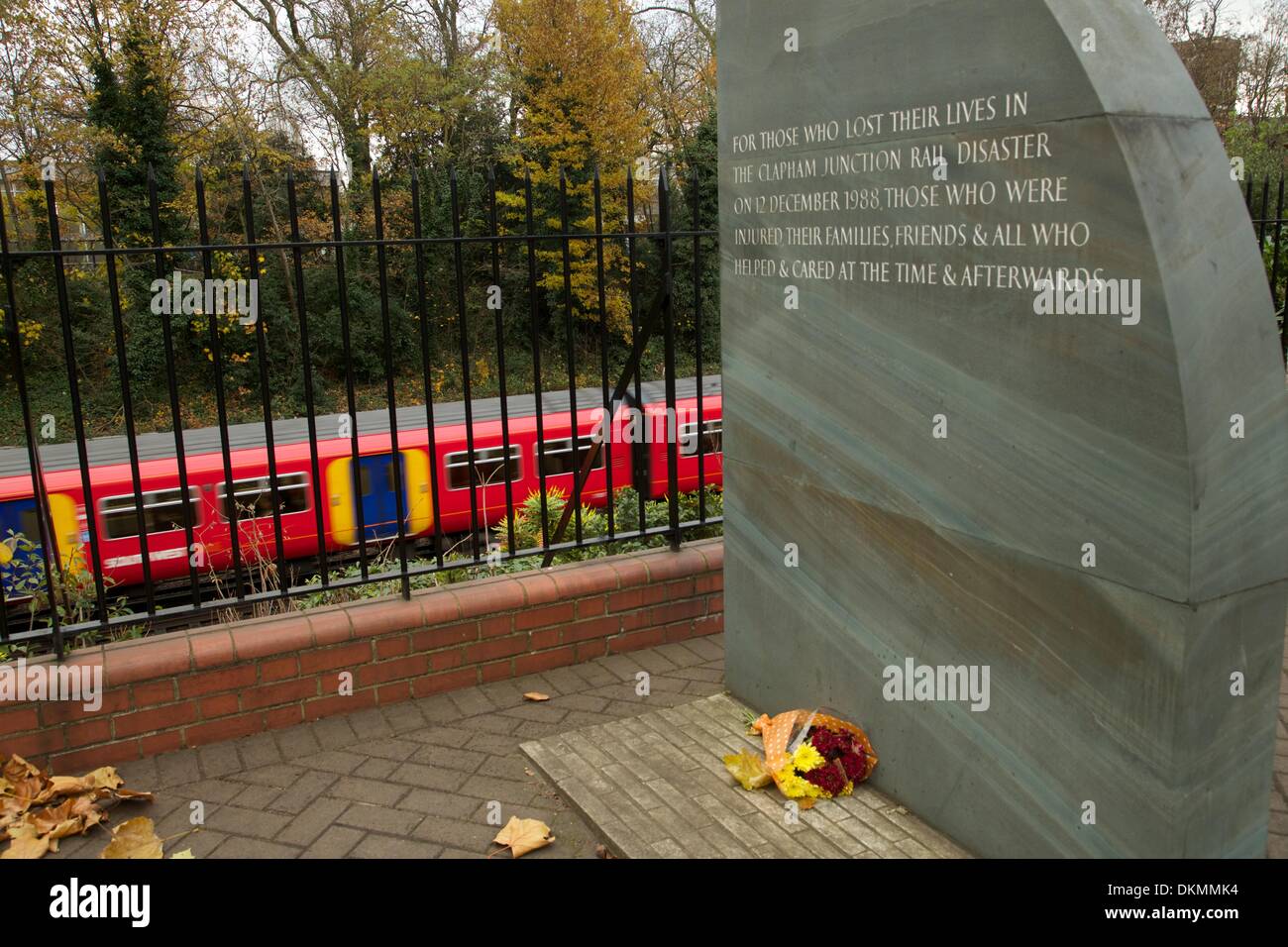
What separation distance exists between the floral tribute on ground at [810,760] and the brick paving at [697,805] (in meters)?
0.05

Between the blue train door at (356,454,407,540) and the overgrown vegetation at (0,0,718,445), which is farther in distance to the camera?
the overgrown vegetation at (0,0,718,445)

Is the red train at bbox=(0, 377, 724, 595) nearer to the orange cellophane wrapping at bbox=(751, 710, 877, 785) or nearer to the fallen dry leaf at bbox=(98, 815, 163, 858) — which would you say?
the orange cellophane wrapping at bbox=(751, 710, 877, 785)

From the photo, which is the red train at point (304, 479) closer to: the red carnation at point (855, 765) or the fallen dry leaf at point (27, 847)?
the red carnation at point (855, 765)

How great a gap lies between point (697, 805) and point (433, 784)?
1099 mm

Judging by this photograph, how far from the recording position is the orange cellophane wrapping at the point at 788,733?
380cm

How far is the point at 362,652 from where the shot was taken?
465 cm

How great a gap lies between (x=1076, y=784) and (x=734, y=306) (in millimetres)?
2368

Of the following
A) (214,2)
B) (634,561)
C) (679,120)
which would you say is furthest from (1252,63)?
(634,561)

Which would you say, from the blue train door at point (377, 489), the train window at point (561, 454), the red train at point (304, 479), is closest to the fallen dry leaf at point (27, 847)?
the red train at point (304, 479)

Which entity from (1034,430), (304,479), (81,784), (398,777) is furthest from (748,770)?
(304,479)

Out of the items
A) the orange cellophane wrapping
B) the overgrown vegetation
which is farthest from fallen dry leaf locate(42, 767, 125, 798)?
the overgrown vegetation

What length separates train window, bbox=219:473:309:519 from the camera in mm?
9712

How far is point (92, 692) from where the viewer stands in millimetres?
4113

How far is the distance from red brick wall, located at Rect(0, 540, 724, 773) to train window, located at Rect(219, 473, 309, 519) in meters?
5.31
